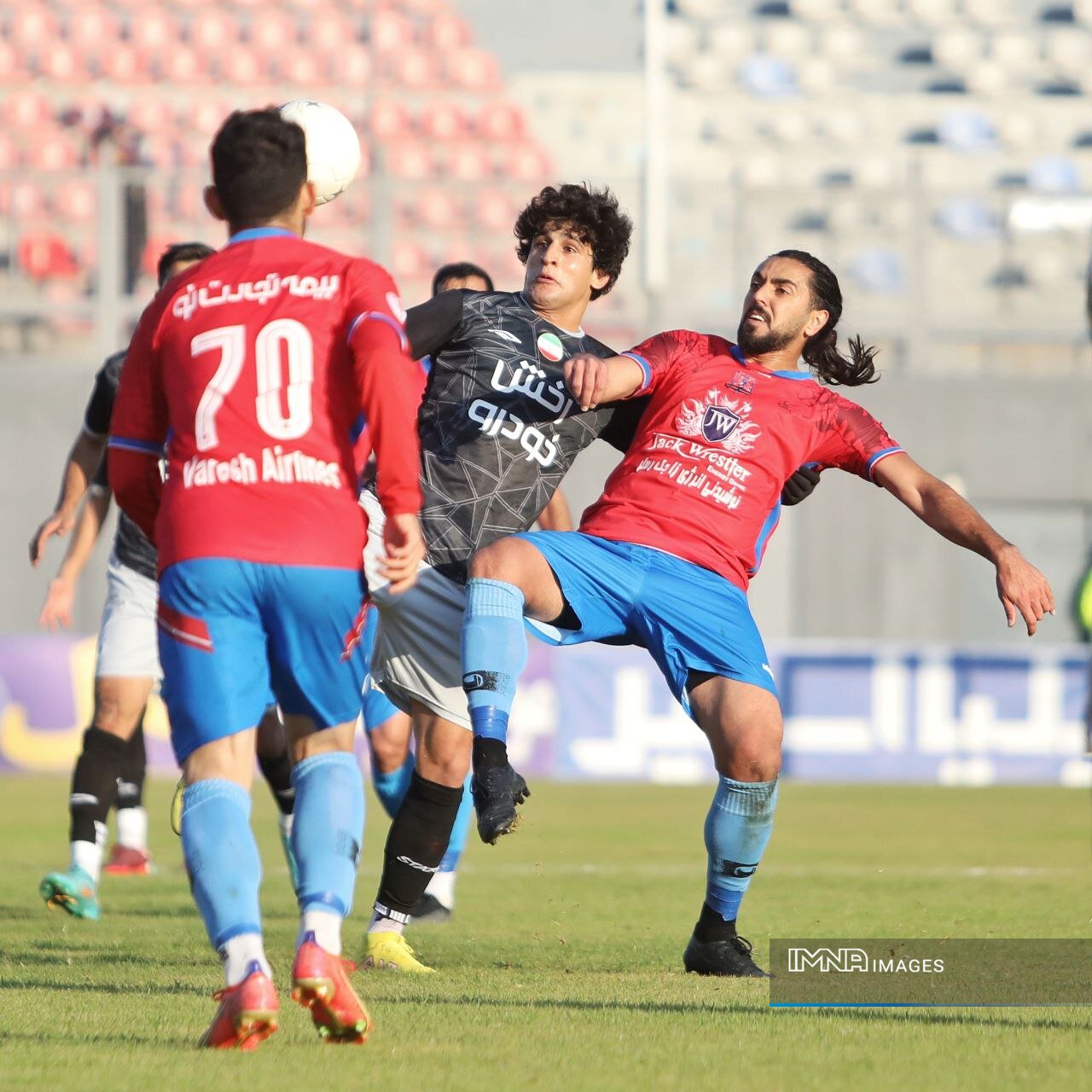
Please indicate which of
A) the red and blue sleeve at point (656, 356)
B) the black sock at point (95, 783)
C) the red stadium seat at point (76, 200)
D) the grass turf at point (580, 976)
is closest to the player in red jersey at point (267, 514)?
the grass turf at point (580, 976)

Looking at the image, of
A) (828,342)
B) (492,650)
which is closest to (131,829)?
(492,650)

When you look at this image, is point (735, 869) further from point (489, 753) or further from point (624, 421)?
point (624, 421)

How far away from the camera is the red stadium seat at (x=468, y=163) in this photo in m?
17.8

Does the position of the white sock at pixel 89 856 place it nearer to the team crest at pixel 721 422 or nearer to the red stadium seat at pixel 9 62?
the team crest at pixel 721 422

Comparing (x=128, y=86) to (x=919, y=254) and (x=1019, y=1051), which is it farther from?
(x=1019, y=1051)

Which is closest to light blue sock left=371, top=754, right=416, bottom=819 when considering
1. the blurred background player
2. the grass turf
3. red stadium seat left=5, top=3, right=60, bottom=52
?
the blurred background player

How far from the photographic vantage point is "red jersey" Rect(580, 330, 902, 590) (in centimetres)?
516

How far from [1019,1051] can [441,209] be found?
1331cm

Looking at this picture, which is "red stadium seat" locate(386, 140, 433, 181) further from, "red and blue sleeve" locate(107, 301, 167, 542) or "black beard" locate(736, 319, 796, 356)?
"red and blue sleeve" locate(107, 301, 167, 542)

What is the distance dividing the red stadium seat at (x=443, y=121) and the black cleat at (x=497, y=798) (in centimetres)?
1614

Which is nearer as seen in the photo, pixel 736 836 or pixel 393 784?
pixel 736 836

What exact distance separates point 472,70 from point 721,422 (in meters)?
16.1

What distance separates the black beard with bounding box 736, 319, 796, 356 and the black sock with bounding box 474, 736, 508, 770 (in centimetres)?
152

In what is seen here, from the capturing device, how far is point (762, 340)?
5367 mm
